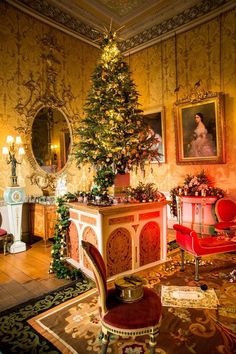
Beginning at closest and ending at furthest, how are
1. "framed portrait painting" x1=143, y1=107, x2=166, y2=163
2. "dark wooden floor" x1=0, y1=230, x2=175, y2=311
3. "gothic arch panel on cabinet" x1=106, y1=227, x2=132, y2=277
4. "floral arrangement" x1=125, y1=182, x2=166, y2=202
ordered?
"dark wooden floor" x1=0, y1=230, x2=175, y2=311, "gothic arch panel on cabinet" x1=106, y1=227, x2=132, y2=277, "floral arrangement" x1=125, y1=182, x2=166, y2=202, "framed portrait painting" x1=143, y1=107, x2=166, y2=163

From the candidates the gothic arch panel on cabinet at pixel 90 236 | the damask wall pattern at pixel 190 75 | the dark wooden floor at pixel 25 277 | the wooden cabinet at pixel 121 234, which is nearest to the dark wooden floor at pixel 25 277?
the dark wooden floor at pixel 25 277

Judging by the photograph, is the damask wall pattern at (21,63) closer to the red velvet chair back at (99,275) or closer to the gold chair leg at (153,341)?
the red velvet chair back at (99,275)

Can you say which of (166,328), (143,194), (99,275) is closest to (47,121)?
(143,194)

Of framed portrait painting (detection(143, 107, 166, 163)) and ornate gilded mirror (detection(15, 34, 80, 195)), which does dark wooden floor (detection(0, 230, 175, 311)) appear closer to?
ornate gilded mirror (detection(15, 34, 80, 195))

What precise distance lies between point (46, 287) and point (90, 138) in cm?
252

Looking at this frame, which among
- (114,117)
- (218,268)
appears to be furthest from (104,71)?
(218,268)

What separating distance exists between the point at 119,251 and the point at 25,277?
1597 millimetres

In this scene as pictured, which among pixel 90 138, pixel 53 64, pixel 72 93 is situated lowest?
pixel 90 138

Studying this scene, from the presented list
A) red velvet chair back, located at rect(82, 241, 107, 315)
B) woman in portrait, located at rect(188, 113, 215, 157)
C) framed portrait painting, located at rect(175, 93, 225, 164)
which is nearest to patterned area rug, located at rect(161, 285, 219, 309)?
red velvet chair back, located at rect(82, 241, 107, 315)

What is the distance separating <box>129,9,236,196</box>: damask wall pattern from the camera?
6.30 metres

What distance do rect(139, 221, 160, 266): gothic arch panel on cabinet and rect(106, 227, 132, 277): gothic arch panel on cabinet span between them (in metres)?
0.27

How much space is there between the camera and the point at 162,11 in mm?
7164

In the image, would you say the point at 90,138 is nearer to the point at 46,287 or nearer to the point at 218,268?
the point at 46,287

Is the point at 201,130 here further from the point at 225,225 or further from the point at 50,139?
the point at 50,139
